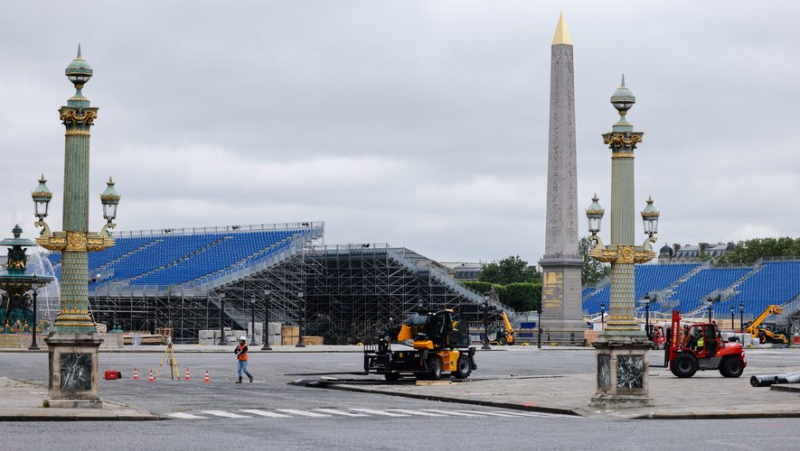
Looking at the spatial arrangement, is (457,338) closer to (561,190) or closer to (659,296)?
(561,190)

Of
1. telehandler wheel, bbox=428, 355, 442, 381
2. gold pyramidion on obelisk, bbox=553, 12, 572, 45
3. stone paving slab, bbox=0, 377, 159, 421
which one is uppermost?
gold pyramidion on obelisk, bbox=553, 12, 572, 45

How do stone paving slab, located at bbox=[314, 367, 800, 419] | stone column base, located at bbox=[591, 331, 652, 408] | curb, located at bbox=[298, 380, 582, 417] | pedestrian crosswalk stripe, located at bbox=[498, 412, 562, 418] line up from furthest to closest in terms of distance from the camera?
curb, located at bbox=[298, 380, 582, 417]
stone column base, located at bbox=[591, 331, 652, 408]
pedestrian crosswalk stripe, located at bbox=[498, 412, 562, 418]
stone paving slab, located at bbox=[314, 367, 800, 419]

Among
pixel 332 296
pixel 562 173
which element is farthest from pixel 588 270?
pixel 562 173

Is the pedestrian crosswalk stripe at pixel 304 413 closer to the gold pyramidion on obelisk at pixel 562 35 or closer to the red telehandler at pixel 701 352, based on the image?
the red telehandler at pixel 701 352

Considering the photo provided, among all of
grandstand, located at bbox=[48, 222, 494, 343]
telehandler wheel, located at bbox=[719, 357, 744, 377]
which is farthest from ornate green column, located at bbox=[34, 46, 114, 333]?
grandstand, located at bbox=[48, 222, 494, 343]

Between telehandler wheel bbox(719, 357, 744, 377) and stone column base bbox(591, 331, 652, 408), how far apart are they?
16770 millimetres

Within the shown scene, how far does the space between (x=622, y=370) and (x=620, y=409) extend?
80 cm

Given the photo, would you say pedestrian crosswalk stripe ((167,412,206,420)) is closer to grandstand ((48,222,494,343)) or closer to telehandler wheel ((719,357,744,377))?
telehandler wheel ((719,357,744,377))

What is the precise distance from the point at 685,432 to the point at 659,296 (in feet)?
333

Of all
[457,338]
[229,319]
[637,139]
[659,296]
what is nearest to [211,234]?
[229,319]

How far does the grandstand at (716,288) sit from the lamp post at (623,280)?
81.9m

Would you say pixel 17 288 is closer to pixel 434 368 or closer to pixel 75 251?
pixel 434 368

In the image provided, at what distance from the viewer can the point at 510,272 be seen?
176750 millimetres

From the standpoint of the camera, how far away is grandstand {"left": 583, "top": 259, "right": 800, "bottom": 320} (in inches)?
4412
